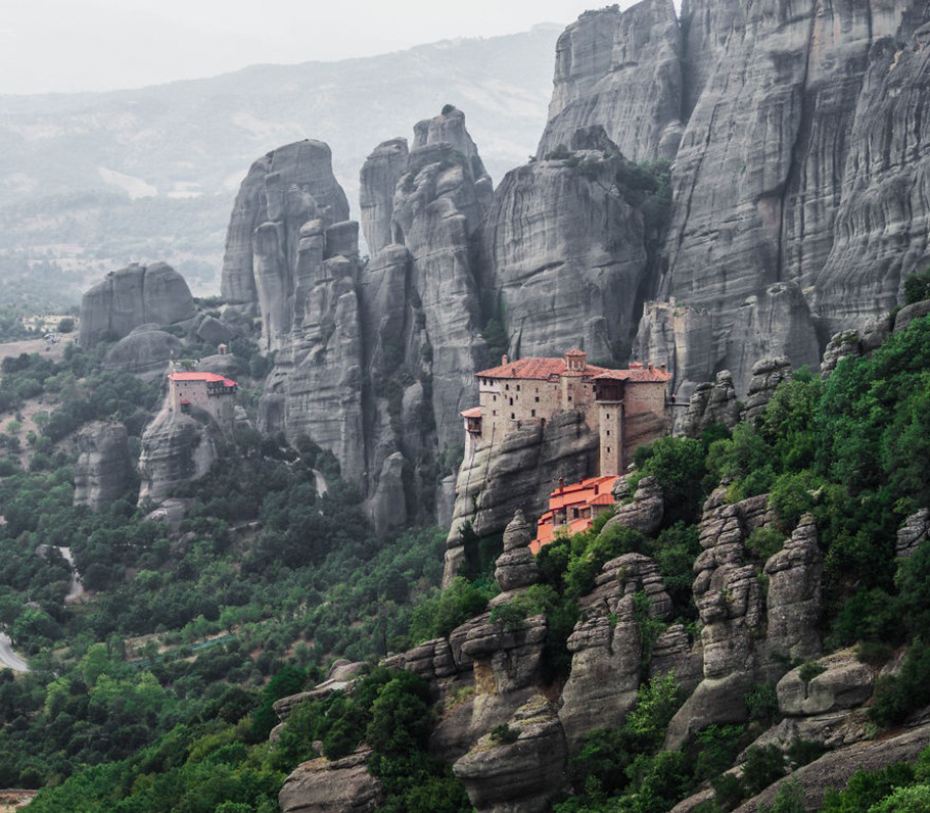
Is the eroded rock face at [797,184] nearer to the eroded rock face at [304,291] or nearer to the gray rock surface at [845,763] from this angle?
the eroded rock face at [304,291]

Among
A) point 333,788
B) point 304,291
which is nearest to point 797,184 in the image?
point 304,291

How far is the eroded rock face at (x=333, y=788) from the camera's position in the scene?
4509cm

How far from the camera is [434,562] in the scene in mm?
79312

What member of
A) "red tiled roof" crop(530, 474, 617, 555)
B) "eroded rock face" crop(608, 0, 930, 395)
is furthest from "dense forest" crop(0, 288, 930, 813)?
"eroded rock face" crop(608, 0, 930, 395)

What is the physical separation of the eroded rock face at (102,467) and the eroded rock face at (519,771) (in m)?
51.9

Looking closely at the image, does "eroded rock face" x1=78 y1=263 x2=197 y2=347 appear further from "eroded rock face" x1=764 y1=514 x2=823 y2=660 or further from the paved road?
"eroded rock face" x1=764 y1=514 x2=823 y2=660

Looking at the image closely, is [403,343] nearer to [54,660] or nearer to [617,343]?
[617,343]

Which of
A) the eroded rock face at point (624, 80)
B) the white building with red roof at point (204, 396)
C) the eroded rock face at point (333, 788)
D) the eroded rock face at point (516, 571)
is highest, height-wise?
the eroded rock face at point (624, 80)

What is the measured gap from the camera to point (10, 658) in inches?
3049

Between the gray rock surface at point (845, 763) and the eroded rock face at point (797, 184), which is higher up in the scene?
the eroded rock face at point (797, 184)

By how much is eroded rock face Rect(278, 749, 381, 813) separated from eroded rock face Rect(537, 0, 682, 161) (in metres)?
54.3

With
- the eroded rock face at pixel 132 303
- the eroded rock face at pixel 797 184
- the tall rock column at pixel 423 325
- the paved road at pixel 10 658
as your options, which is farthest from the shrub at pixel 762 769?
the eroded rock face at pixel 132 303

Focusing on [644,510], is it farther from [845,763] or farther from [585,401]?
[585,401]

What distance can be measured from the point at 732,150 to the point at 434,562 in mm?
24549
